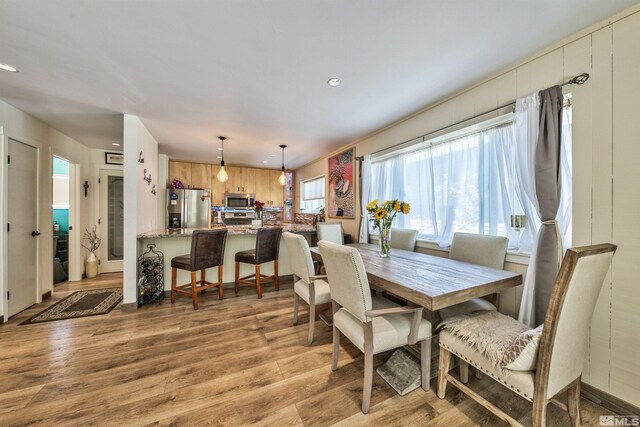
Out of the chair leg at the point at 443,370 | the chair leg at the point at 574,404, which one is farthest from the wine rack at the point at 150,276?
the chair leg at the point at 574,404

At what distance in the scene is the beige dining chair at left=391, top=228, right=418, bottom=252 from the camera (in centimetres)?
287

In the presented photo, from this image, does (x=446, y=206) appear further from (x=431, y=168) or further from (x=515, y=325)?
(x=515, y=325)

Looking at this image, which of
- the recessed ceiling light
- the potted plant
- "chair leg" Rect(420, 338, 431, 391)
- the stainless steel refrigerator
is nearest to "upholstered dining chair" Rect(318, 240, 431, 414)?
"chair leg" Rect(420, 338, 431, 391)

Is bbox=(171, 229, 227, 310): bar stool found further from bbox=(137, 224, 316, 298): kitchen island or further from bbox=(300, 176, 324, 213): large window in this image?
bbox=(300, 176, 324, 213): large window

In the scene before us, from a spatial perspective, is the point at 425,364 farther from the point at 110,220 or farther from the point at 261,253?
the point at 110,220

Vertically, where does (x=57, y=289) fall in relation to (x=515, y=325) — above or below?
below

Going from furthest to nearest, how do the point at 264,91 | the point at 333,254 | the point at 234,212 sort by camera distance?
the point at 234,212, the point at 264,91, the point at 333,254

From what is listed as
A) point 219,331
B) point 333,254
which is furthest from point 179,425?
point 333,254

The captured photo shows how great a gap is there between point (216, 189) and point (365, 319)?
5.33 meters

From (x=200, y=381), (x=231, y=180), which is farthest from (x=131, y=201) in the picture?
(x=231, y=180)

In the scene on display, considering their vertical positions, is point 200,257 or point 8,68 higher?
point 8,68

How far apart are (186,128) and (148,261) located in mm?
1914

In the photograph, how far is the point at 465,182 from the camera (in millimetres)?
2410

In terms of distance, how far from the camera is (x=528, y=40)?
165 centimetres
